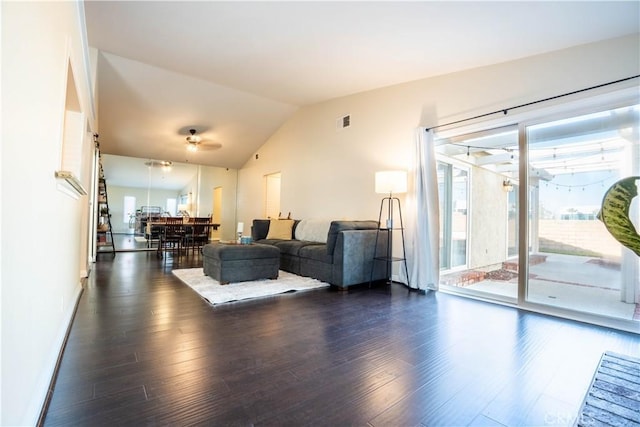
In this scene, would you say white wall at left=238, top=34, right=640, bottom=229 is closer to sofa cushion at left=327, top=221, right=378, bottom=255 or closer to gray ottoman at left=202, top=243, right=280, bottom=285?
sofa cushion at left=327, top=221, right=378, bottom=255

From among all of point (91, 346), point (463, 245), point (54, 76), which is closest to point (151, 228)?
point (91, 346)

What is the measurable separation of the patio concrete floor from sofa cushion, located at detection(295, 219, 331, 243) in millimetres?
2716

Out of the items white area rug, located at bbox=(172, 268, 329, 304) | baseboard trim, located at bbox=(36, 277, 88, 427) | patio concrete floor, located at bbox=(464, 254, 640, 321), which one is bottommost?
baseboard trim, located at bbox=(36, 277, 88, 427)

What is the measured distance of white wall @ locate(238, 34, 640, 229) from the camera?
282 centimetres

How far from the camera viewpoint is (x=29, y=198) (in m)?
1.17

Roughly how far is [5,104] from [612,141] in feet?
13.3

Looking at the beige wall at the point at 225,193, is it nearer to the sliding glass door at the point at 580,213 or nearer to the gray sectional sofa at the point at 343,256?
the gray sectional sofa at the point at 343,256

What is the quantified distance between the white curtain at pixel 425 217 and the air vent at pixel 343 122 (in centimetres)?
147

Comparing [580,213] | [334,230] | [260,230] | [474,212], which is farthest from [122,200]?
[580,213]

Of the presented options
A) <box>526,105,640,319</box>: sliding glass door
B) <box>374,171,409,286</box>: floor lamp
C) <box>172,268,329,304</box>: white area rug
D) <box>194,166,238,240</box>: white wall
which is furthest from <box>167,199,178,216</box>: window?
<box>526,105,640,319</box>: sliding glass door

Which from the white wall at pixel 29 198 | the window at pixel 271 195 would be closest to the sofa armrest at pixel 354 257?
the white wall at pixel 29 198

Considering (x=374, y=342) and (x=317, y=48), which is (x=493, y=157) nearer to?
(x=317, y=48)

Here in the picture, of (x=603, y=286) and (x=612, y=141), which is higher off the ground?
(x=612, y=141)

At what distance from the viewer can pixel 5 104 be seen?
35.1 inches
